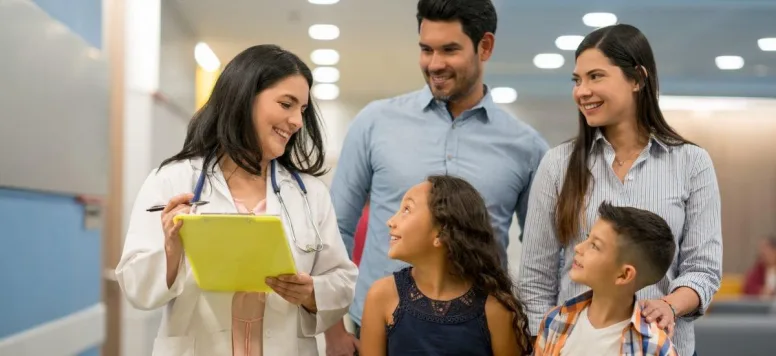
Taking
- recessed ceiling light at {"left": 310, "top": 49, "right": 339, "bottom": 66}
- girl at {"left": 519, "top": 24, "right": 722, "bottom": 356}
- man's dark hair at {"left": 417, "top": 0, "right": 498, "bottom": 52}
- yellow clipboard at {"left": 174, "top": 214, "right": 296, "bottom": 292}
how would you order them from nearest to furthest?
yellow clipboard at {"left": 174, "top": 214, "right": 296, "bottom": 292} → girl at {"left": 519, "top": 24, "right": 722, "bottom": 356} → man's dark hair at {"left": 417, "top": 0, "right": 498, "bottom": 52} → recessed ceiling light at {"left": 310, "top": 49, "right": 339, "bottom": 66}

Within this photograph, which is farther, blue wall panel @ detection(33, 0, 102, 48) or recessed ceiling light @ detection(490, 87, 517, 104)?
recessed ceiling light @ detection(490, 87, 517, 104)

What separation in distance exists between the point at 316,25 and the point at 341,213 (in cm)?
238

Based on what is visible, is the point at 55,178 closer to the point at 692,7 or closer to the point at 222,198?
the point at 222,198

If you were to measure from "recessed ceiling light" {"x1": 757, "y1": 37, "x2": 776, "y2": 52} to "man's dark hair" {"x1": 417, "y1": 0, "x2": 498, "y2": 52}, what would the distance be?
10.1 feet

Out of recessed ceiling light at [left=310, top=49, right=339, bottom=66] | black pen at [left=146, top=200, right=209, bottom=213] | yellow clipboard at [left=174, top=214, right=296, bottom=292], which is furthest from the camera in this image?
recessed ceiling light at [left=310, top=49, right=339, bottom=66]

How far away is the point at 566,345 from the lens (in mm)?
1933

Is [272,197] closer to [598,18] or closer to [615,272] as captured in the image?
[615,272]

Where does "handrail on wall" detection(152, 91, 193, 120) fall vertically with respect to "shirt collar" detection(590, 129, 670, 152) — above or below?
above

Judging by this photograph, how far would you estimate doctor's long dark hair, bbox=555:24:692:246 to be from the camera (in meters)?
2.06

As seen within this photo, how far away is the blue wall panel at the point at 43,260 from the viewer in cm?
285

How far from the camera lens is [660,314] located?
185 cm

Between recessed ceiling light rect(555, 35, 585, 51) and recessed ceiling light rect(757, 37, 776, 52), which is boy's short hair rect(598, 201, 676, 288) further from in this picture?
recessed ceiling light rect(757, 37, 776, 52)

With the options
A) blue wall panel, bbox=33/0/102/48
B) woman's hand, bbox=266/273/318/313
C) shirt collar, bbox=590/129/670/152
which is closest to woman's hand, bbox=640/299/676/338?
shirt collar, bbox=590/129/670/152

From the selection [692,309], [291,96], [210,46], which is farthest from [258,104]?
[210,46]
